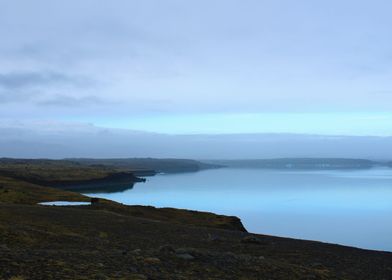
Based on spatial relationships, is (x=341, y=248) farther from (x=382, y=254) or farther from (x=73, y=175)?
(x=73, y=175)

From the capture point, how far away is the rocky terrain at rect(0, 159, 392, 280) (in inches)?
514

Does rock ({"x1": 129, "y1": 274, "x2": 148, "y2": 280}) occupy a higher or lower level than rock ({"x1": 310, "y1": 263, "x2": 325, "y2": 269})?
higher

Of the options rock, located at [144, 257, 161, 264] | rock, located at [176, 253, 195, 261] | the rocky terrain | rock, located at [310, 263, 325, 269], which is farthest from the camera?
rock, located at [310, 263, 325, 269]

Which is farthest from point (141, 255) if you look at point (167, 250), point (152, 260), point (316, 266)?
point (316, 266)

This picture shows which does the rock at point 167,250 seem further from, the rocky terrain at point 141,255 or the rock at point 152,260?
the rock at point 152,260

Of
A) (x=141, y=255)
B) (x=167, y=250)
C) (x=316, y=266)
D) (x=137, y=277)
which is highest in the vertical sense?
(x=137, y=277)

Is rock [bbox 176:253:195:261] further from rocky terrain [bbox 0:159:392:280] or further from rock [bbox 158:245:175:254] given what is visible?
rock [bbox 158:245:175:254]

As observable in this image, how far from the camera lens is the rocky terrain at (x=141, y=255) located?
13047mm

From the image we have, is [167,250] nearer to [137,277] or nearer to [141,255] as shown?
[141,255]

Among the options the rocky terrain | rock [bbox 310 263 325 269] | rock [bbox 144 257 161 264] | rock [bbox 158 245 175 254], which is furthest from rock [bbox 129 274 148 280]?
rock [bbox 310 263 325 269]

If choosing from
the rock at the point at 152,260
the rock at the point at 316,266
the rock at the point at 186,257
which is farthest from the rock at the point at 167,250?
the rock at the point at 316,266

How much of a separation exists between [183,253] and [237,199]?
3843 inches

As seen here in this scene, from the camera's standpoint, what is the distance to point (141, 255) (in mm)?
16906

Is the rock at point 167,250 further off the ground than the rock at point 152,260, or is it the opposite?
the rock at point 152,260
